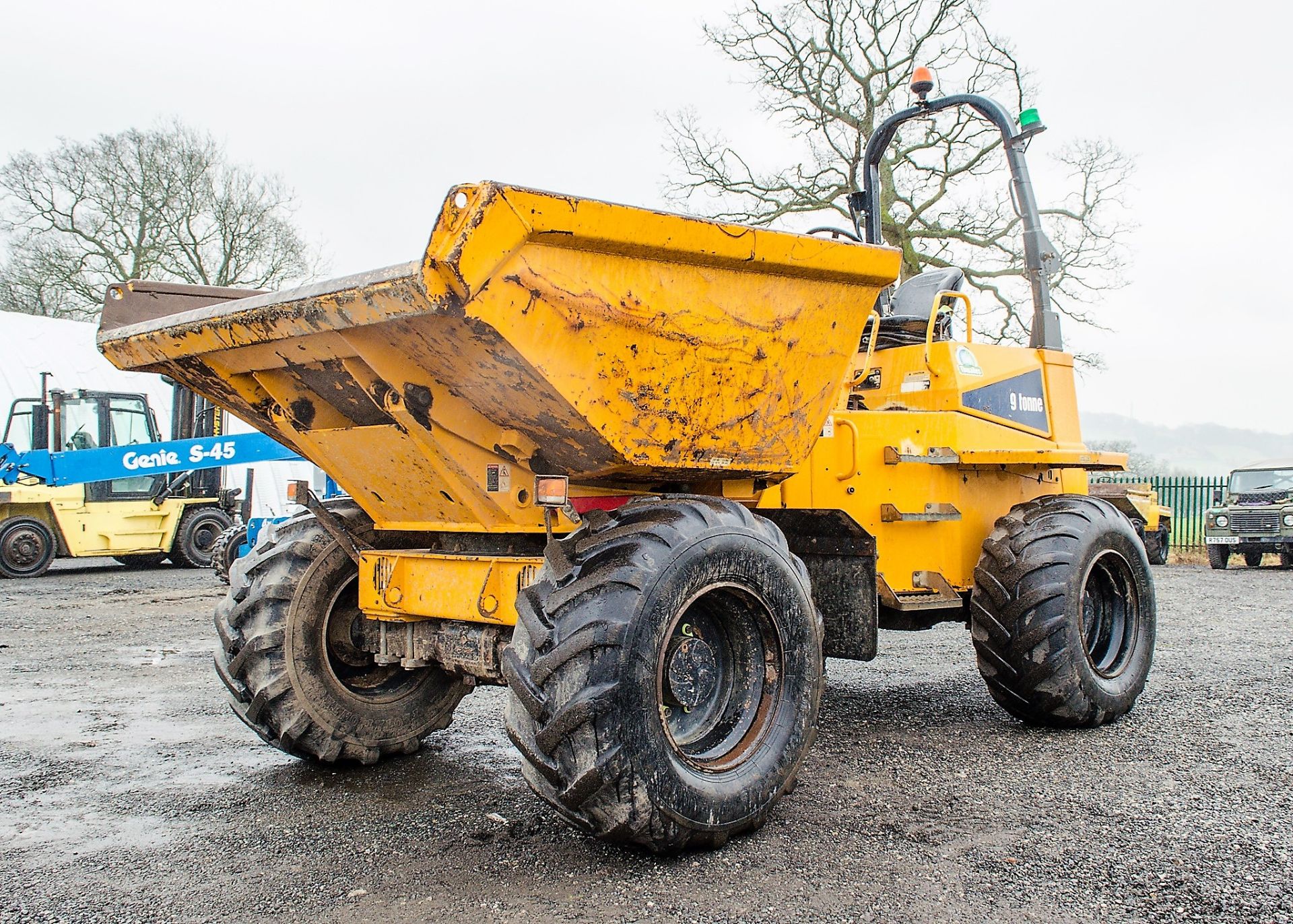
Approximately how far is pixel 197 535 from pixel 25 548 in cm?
247

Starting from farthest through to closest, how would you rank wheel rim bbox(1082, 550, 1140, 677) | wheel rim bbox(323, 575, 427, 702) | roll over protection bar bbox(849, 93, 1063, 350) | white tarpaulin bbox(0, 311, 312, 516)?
white tarpaulin bbox(0, 311, 312, 516) < roll over protection bar bbox(849, 93, 1063, 350) < wheel rim bbox(1082, 550, 1140, 677) < wheel rim bbox(323, 575, 427, 702)

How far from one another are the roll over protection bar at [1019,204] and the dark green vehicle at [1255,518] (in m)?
13.4

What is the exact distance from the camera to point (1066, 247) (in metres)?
21.3

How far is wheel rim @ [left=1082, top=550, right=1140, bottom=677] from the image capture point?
230 inches

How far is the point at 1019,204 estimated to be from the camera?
6.34m

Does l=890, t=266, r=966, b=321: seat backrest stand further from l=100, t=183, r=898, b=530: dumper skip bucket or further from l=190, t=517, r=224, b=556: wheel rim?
l=190, t=517, r=224, b=556: wheel rim

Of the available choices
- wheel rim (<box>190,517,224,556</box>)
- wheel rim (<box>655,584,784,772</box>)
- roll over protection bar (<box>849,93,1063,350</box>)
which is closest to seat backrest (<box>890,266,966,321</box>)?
roll over protection bar (<box>849,93,1063,350</box>)

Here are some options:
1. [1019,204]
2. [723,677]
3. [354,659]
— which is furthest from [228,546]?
[723,677]

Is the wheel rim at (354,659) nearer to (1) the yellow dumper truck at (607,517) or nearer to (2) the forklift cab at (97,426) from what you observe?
(1) the yellow dumper truck at (607,517)

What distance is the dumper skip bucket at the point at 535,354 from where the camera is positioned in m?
3.21

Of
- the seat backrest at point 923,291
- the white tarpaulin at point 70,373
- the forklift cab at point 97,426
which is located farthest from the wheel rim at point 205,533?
the seat backrest at point 923,291

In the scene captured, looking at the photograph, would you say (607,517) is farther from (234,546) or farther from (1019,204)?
(234,546)

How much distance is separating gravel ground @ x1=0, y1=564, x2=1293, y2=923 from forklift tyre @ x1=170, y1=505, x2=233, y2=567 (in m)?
11.0

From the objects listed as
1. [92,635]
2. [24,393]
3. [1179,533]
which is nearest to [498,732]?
[92,635]
